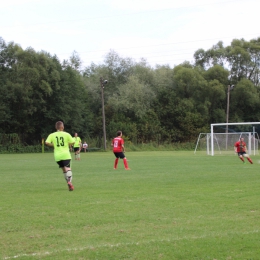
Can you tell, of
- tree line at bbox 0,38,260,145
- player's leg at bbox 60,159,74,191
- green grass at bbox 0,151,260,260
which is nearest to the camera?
green grass at bbox 0,151,260,260

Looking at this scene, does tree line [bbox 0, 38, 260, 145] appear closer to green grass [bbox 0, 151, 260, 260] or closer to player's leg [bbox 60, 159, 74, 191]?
player's leg [bbox 60, 159, 74, 191]

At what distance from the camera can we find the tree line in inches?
2057

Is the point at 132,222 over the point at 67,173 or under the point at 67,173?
under

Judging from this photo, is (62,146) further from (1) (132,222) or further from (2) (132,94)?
(2) (132,94)

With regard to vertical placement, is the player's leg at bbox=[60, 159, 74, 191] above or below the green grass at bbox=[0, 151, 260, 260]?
above

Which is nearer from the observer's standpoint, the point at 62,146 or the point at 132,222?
the point at 132,222

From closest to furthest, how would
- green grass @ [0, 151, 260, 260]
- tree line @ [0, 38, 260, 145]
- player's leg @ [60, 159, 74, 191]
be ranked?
1. green grass @ [0, 151, 260, 260]
2. player's leg @ [60, 159, 74, 191]
3. tree line @ [0, 38, 260, 145]

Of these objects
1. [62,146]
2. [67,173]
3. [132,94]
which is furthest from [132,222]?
[132,94]

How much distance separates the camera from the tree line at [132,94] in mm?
52250

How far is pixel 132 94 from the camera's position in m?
60.2

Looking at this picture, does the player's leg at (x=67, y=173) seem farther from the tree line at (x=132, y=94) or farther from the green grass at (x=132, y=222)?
the tree line at (x=132, y=94)

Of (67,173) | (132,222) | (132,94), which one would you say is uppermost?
(132,94)

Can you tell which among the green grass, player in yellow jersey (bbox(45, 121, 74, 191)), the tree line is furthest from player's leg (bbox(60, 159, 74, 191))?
the tree line

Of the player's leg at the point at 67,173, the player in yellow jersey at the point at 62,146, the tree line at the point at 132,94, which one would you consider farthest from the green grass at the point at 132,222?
the tree line at the point at 132,94
